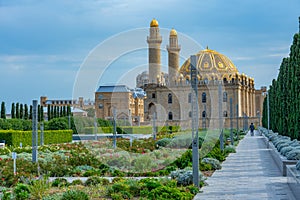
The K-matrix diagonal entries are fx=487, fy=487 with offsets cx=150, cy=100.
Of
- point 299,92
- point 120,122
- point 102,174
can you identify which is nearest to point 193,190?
point 102,174

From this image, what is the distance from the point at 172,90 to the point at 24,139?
4775 cm

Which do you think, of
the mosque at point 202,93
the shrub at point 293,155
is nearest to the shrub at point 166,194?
the shrub at point 293,155

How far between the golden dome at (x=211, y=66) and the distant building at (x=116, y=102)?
13538 millimetres

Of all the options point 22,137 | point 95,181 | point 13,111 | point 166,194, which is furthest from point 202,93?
point 166,194

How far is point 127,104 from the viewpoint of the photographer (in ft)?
148

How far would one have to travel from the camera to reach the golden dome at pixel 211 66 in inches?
2817

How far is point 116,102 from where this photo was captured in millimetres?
39844

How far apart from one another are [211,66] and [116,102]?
35.3 m

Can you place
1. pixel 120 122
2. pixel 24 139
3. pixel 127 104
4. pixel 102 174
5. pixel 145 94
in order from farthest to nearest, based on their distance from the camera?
pixel 145 94
pixel 127 104
pixel 120 122
pixel 24 139
pixel 102 174

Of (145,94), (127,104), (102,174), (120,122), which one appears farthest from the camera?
(145,94)

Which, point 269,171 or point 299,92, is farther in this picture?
point 299,92

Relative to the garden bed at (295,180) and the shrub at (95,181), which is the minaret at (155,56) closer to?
the shrub at (95,181)

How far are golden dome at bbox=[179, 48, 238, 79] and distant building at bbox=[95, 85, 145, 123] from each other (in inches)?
533

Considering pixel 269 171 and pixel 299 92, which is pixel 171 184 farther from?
pixel 299 92
